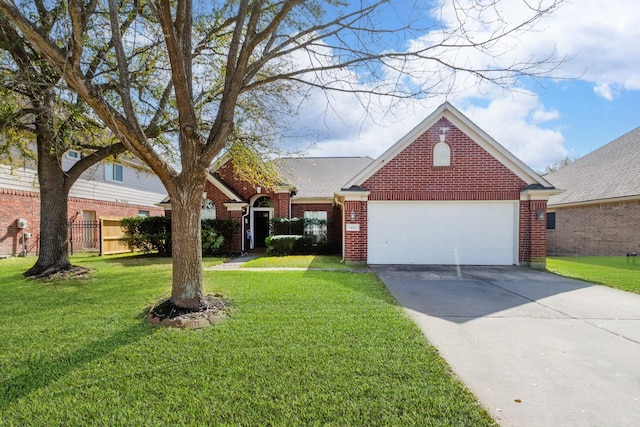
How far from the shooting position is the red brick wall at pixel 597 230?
13773 millimetres

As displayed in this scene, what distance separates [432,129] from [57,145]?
35.4 ft

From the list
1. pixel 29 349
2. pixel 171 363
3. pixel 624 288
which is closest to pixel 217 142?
pixel 171 363

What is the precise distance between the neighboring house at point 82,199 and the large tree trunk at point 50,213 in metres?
1.62

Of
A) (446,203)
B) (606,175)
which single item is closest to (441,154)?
(446,203)

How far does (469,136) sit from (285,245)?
8.17 metres

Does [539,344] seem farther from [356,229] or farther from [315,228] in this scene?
[315,228]

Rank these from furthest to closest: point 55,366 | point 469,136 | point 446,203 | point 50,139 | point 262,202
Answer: point 262,202 < point 446,203 < point 469,136 < point 50,139 < point 55,366

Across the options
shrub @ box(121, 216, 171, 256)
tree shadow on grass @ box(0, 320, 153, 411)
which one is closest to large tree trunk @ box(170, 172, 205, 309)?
tree shadow on grass @ box(0, 320, 153, 411)

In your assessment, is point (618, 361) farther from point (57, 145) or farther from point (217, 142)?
point (57, 145)

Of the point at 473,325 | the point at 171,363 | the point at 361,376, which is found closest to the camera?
the point at 361,376

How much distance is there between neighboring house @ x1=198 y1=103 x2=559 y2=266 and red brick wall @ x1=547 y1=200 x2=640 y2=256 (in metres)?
6.88

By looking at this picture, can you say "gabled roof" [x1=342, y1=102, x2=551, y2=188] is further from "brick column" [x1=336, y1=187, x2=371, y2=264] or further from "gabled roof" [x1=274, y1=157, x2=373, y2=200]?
"gabled roof" [x1=274, y1=157, x2=373, y2=200]

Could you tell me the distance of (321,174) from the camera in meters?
18.6

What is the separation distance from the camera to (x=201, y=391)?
297cm
